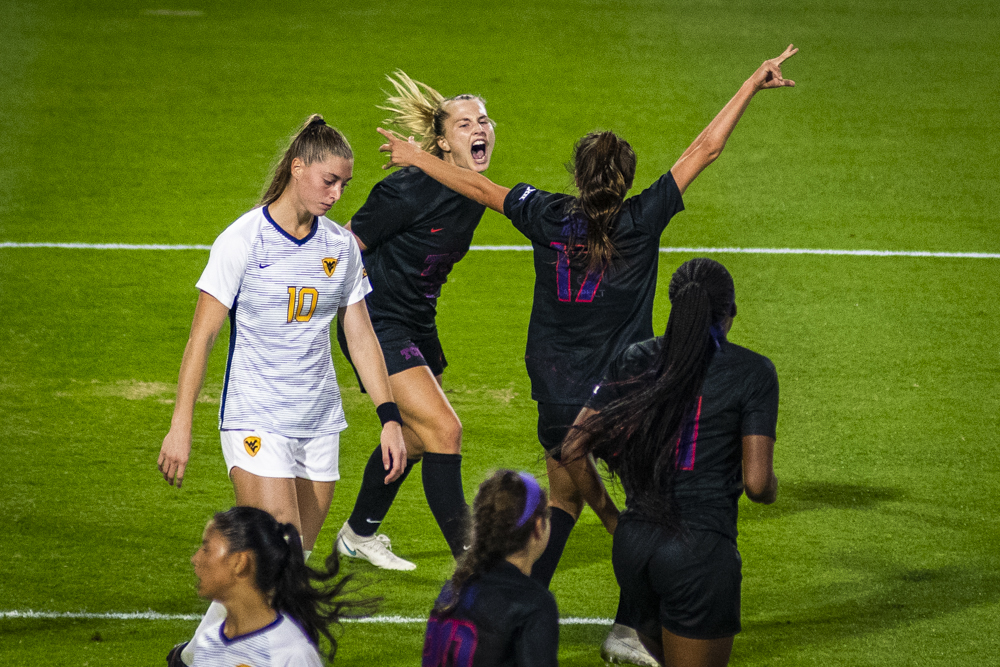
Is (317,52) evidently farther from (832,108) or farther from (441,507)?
(441,507)

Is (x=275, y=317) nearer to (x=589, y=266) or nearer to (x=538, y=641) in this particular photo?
(x=589, y=266)

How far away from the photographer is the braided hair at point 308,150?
16.8 feet

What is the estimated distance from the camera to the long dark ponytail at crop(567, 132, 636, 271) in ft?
18.0

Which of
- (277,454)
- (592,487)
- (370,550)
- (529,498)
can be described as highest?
(529,498)

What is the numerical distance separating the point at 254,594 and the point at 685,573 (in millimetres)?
1398

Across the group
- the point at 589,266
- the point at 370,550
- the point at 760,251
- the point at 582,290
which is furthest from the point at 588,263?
the point at 760,251

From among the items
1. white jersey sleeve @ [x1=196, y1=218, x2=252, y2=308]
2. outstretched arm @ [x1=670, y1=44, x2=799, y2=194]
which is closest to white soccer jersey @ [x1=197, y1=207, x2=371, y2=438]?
white jersey sleeve @ [x1=196, y1=218, x2=252, y2=308]

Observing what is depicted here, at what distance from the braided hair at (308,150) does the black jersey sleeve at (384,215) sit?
48.3 inches

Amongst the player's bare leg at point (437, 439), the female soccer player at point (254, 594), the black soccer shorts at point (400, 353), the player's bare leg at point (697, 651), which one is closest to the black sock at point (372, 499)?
the player's bare leg at point (437, 439)

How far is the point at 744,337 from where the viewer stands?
1018cm

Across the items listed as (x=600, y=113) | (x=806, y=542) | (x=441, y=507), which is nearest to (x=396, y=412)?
(x=441, y=507)

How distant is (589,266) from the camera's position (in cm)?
554

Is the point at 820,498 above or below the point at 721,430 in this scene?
below

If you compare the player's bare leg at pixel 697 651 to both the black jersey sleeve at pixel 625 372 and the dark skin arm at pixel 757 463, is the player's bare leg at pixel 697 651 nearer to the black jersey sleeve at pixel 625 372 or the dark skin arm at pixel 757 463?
the dark skin arm at pixel 757 463
